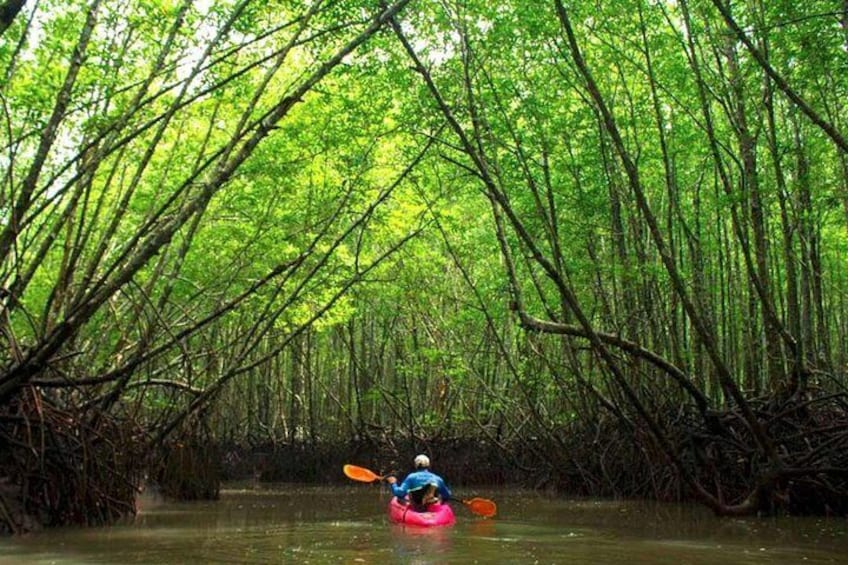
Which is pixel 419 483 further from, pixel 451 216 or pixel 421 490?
pixel 451 216

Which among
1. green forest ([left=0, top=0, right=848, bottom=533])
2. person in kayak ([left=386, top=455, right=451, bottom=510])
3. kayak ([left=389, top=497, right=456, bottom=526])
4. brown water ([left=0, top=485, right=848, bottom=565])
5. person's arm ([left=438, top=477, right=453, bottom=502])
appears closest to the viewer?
brown water ([left=0, top=485, right=848, bottom=565])

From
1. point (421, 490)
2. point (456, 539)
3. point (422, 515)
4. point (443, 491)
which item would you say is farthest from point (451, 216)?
point (456, 539)

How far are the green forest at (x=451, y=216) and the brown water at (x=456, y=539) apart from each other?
1.79 ft

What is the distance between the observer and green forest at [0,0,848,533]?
267 inches

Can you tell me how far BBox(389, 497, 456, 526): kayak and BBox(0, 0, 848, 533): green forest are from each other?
2.07 metres

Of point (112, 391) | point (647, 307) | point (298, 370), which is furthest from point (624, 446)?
point (298, 370)

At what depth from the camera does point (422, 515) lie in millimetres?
8469

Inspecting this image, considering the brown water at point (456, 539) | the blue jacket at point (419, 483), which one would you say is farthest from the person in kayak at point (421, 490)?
the brown water at point (456, 539)

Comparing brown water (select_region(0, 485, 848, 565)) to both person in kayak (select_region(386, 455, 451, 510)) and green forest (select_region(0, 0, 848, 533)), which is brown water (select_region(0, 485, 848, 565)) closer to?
person in kayak (select_region(386, 455, 451, 510))

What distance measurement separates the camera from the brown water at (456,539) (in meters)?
5.89

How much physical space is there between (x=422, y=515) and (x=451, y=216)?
211 inches

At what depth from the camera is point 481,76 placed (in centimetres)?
1033

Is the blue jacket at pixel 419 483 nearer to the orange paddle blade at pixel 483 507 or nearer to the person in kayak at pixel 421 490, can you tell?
the person in kayak at pixel 421 490

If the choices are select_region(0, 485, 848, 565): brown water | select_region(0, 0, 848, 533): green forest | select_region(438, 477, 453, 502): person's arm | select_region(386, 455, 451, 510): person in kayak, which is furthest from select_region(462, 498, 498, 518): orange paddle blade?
select_region(0, 0, 848, 533): green forest
